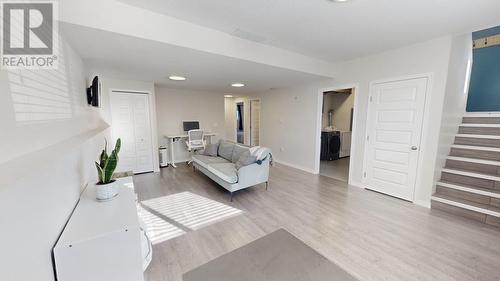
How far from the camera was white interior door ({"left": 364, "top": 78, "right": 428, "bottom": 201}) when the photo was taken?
3057 millimetres

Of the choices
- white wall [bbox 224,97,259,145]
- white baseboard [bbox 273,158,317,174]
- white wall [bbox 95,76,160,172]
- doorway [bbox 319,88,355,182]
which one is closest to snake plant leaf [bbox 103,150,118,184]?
white wall [bbox 95,76,160,172]

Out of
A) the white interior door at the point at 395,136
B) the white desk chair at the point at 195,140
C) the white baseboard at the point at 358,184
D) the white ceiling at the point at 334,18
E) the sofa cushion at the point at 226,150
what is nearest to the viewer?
the white ceiling at the point at 334,18

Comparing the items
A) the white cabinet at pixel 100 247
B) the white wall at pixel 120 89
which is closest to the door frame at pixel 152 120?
the white wall at pixel 120 89

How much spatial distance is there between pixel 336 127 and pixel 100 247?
6.79 metres

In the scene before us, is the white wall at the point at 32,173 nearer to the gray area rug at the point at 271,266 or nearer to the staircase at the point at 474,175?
the gray area rug at the point at 271,266

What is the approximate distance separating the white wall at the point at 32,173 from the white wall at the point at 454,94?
4.33 metres

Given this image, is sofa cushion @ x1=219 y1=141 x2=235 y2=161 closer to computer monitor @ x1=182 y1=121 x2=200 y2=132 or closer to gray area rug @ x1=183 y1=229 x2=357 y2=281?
computer monitor @ x1=182 y1=121 x2=200 y2=132

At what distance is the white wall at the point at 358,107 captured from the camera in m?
2.84

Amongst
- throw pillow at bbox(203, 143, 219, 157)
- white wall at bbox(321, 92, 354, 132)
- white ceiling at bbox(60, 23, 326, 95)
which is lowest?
throw pillow at bbox(203, 143, 219, 157)

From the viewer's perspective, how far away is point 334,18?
7.16 ft

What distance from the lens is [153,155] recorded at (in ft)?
15.9

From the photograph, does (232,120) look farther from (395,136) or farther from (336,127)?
(395,136)

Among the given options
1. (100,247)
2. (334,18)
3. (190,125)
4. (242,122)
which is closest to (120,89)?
(190,125)

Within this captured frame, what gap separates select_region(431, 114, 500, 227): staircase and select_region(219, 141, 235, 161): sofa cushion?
352 centimetres
